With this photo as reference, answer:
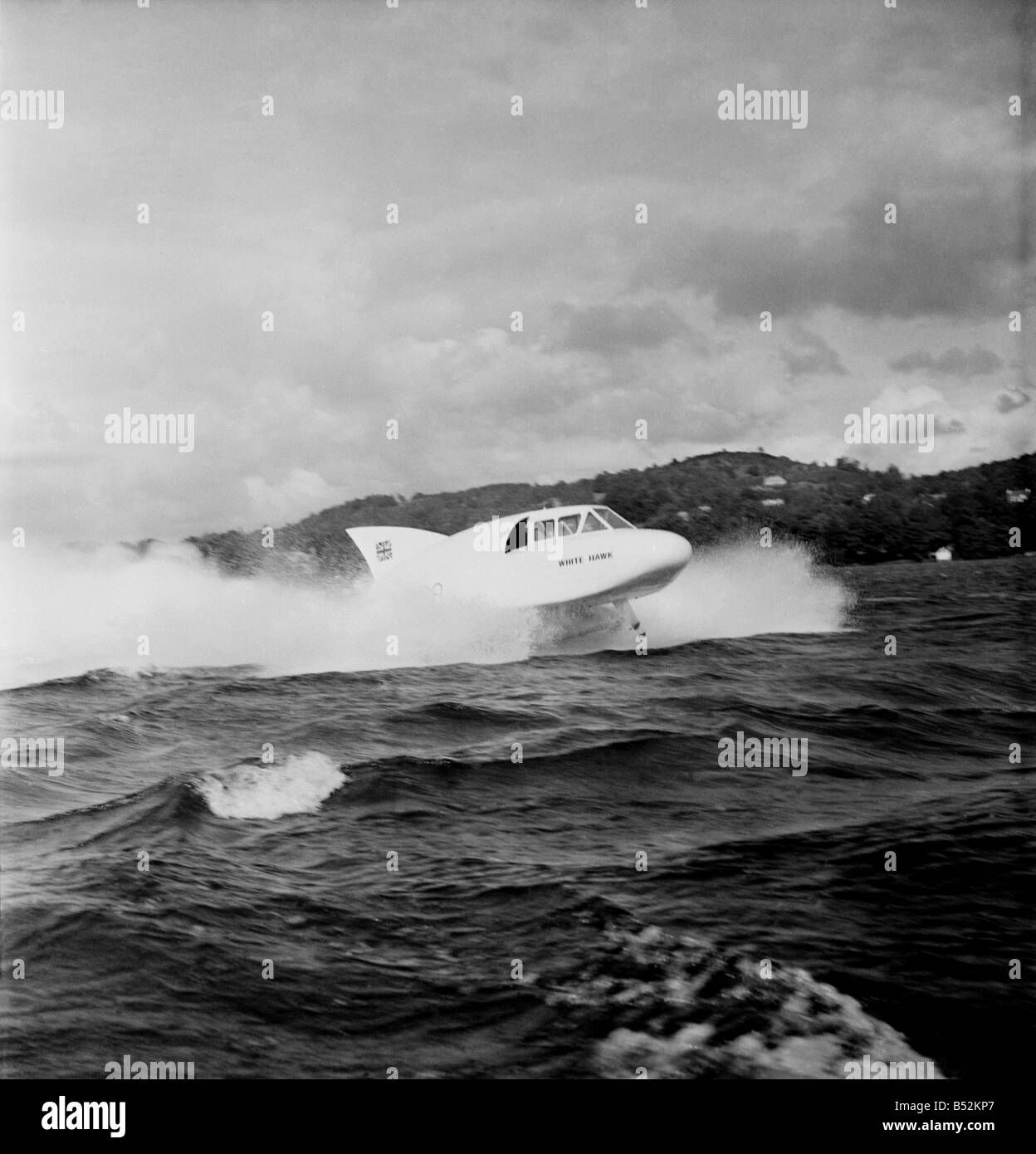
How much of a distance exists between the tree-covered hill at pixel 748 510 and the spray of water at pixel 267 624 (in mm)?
396

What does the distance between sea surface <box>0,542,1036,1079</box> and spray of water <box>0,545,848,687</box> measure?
0.27 feet

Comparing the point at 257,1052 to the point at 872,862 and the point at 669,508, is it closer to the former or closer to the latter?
the point at 872,862

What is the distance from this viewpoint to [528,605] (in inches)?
370

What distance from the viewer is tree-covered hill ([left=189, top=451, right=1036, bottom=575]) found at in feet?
28.6

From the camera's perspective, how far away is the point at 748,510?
10.5m

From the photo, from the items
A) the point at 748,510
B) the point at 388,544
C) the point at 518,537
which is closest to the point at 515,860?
the point at 518,537

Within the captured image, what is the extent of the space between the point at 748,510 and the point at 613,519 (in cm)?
182

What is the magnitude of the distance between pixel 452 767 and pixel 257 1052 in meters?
2.60
